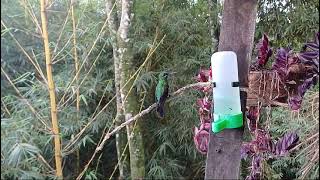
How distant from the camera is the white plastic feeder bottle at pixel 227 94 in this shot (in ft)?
2.92

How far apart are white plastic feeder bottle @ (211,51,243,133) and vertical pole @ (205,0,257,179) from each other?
0.08 ft

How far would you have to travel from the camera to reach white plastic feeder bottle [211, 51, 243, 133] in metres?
0.89

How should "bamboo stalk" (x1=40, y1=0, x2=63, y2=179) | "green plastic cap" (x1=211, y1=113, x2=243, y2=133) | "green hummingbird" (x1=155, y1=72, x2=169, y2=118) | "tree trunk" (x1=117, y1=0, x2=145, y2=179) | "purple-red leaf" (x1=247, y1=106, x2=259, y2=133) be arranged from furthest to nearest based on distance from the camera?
"tree trunk" (x1=117, y1=0, x2=145, y2=179), "bamboo stalk" (x1=40, y1=0, x2=63, y2=179), "green hummingbird" (x1=155, y1=72, x2=169, y2=118), "purple-red leaf" (x1=247, y1=106, x2=259, y2=133), "green plastic cap" (x1=211, y1=113, x2=243, y2=133)

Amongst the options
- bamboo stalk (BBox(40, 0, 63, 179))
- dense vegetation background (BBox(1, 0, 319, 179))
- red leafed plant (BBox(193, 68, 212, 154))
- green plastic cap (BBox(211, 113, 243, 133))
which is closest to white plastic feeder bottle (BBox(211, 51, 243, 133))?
green plastic cap (BBox(211, 113, 243, 133))

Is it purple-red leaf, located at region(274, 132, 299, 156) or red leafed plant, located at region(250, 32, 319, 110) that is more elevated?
red leafed plant, located at region(250, 32, 319, 110)

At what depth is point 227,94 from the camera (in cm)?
89

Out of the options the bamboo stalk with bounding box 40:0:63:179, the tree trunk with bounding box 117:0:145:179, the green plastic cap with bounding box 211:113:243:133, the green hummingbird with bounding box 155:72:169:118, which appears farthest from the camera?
the tree trunk with bounding box 117:0:145:179

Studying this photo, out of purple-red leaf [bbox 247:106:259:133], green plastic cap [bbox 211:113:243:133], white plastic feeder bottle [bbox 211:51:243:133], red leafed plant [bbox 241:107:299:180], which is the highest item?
white plastic feeder bottle [bbox 211:51:243:133]

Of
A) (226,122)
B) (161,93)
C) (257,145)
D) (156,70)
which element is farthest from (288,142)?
(156,70)

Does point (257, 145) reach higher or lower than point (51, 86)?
lower

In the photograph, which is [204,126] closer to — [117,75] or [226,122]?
[226,122]

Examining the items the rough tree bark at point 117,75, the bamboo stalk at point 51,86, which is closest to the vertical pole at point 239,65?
the bamboo stalk at point 51,86

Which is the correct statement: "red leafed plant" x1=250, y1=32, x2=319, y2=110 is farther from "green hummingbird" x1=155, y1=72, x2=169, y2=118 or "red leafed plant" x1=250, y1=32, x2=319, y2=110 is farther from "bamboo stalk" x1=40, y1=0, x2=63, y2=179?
"bamboo stalk" x1=40, y1=0, x2=63, y2=179

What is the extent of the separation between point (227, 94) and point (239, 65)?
0.07m
